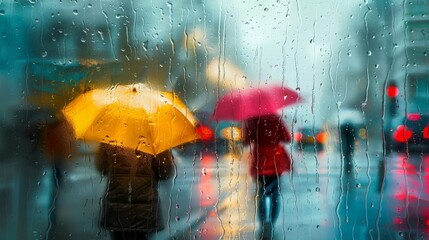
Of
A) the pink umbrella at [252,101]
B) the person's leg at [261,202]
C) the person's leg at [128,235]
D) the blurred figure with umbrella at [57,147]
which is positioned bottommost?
the person's leg at [128,235]

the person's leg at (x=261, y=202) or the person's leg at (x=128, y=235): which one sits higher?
the person's leg at (x=261, y=202)

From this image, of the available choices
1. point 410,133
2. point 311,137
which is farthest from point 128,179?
point 410,133

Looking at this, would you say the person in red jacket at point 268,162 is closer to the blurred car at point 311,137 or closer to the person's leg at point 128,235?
the blurred car at point 311,137

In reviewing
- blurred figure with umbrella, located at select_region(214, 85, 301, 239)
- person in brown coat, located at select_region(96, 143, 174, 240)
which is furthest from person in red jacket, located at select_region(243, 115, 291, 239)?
person in brown coat, located at select_region(96, 143, 174, 240)

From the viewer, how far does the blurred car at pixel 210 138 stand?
2.03 metres

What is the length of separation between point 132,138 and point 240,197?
57 cm

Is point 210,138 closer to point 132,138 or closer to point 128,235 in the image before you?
point 132,138

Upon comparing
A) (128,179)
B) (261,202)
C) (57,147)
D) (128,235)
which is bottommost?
(128,235)

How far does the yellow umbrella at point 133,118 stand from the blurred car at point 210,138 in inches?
1.2

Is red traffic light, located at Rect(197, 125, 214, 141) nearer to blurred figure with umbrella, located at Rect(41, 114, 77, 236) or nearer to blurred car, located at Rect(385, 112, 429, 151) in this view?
blurred figure with umbrella, located at Rect(41, 114, 77, 236)

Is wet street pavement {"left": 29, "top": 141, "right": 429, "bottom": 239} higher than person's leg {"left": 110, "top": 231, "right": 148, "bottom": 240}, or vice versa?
wet street pavement {"left": 29, "top": 141, "right": 429, "bottom": 239}

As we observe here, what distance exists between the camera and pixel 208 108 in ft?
6.68

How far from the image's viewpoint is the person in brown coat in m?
2.03

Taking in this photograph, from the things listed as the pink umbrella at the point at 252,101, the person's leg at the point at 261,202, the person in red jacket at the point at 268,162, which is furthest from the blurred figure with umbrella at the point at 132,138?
the person's leg at the point at 261,202
